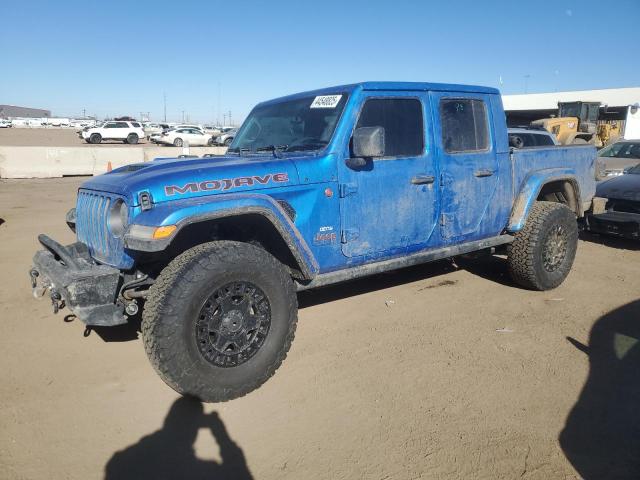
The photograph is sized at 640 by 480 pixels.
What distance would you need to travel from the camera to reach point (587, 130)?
18.6 meters

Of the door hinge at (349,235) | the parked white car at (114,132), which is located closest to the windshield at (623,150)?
the door hinge at (349,235)

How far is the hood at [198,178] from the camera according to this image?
9.89ft

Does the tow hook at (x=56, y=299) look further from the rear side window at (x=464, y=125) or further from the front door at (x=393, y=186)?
the rear side window at (x=464, y=125)

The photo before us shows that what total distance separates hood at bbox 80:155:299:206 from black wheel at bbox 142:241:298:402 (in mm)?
384

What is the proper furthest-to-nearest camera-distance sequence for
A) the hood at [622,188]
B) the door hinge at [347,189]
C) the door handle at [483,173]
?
the hood at [622,188]
the door handle at [483,173]
the door hinge at [347,189]

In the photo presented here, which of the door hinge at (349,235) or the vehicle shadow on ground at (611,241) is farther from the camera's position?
the vehicle shadow on ground at (611,241)

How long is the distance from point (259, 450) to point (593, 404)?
2100 mm

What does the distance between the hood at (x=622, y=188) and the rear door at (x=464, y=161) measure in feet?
13.1

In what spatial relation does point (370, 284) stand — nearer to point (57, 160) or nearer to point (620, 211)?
point (620, 211)

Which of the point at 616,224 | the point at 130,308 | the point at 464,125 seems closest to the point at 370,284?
the point at 464,125

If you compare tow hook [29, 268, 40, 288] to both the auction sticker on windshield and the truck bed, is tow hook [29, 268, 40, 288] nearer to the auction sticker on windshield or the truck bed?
the auction sticker on windshield

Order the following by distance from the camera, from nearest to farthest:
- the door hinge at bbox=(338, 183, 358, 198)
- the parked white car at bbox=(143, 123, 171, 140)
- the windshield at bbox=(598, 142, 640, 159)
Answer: the door hinge at bbox=(338, 183, 358, 198), the windshield at bbox=(598, 142, 640, 159), the parked white car at bbox=(143, 123, 171, 140)

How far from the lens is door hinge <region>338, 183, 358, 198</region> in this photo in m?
3.59

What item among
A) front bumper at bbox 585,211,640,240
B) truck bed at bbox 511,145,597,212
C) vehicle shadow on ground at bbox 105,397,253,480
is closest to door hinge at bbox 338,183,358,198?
vehicle shadow on ground at bbox 105,397,253,480
